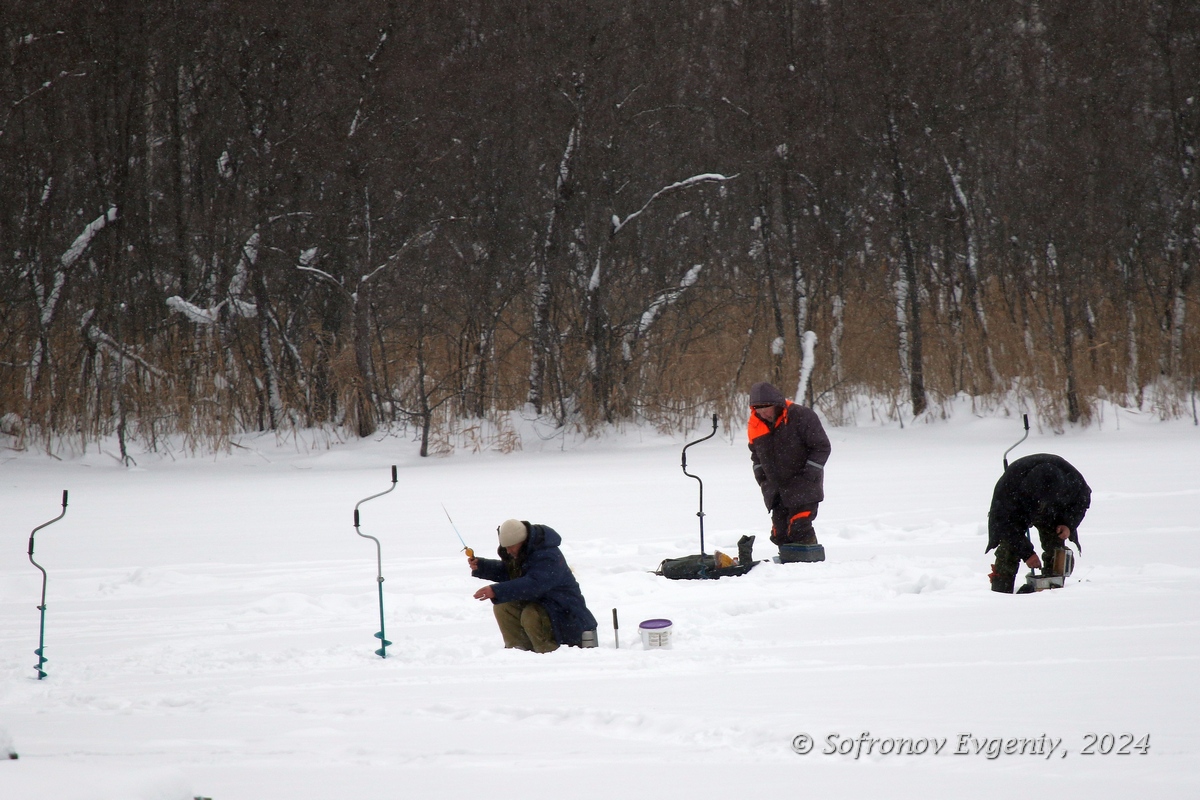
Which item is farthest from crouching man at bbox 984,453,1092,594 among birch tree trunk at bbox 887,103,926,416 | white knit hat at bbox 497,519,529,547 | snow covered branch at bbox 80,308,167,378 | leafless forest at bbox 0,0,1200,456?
snow covered branch at bbox 80,308,167,378

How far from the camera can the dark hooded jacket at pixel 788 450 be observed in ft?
25.5

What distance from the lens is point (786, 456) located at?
7.89 metres

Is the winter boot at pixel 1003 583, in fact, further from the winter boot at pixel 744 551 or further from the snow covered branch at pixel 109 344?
the snow covered branch at pixel 109 344

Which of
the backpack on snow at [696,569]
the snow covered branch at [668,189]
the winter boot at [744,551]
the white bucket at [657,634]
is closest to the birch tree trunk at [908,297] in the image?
the snow covered branch at [668,189]

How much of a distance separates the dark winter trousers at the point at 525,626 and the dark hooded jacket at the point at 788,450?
2943 millimetres

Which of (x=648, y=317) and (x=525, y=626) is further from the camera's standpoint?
(x=648, y=317)

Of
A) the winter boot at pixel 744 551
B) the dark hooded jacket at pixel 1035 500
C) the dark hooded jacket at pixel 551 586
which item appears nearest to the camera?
the dark hooded jacket at pixel 551 586

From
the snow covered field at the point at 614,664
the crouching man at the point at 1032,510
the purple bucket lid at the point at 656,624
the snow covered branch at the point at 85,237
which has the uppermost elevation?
the snow covered branch at the point at 85,237

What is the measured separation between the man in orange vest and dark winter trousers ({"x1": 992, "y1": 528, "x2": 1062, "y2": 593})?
5.98 feet

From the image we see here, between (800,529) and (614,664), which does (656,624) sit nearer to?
(614,664)

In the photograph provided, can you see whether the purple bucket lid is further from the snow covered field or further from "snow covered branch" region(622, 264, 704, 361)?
"snow covered branch" region(622, 264, 704, 361)

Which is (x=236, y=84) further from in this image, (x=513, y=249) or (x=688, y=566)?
(x=688, y=566)

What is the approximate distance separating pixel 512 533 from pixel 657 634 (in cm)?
92

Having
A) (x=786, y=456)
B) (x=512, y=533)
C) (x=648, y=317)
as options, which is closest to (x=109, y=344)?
(x=648, y=317)
